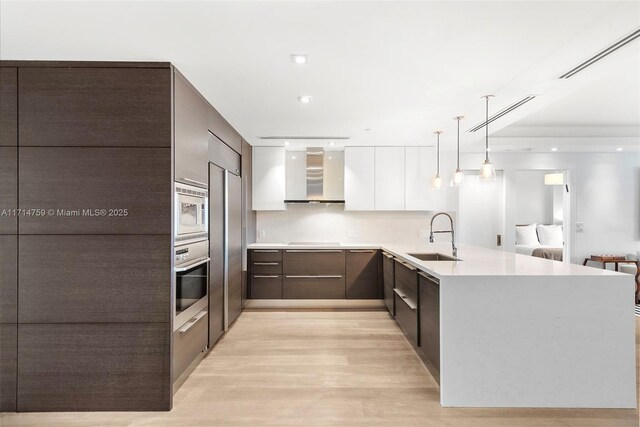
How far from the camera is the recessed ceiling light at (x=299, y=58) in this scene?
2275 mm

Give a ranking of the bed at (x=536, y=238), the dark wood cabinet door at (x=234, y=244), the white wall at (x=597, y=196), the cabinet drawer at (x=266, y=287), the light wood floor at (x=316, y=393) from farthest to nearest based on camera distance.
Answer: the bed at (x=536, y=238) → the white wall at (x=597, y=196) → the cabinet drawer at (x=266, y=287) → the dark wood cabinet door at (x=234, y=244) → the light wood floor at (x=316, y=393)

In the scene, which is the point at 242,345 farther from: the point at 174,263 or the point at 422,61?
the point at 422,61

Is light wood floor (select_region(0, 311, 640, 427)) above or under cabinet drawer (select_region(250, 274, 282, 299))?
under

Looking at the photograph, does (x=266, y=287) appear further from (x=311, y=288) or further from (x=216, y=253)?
(x=216, y=253)

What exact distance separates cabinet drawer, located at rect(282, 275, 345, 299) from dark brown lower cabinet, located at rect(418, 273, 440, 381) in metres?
2.02

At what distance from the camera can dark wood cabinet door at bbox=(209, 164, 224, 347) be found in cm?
328

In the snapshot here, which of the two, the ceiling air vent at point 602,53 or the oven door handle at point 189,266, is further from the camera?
the oven door handle at point 189,266

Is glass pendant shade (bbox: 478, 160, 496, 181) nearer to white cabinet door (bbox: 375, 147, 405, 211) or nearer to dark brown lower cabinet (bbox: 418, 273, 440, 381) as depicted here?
dark brown lower cabinet (bbox: 418, 273, 440, 381)

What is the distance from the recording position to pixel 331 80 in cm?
269

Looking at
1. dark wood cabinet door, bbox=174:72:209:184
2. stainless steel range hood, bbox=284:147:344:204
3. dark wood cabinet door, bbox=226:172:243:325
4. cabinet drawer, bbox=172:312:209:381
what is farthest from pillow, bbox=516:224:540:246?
dark wood cabinet door, bbox=174:72:209:184

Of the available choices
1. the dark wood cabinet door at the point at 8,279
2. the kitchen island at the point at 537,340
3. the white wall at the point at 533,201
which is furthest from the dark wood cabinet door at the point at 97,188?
the white wall at the point at 533,201

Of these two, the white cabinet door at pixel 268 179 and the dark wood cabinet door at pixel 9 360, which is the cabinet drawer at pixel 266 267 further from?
the dark wood cabinet door at pixel 9 360

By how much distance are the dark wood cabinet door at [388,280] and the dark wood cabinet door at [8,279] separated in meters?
3.34

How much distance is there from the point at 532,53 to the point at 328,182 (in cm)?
342
